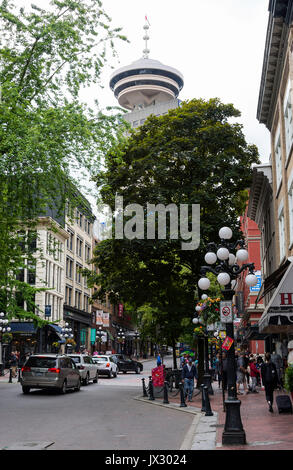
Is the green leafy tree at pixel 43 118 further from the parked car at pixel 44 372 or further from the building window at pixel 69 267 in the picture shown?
the building window at pixel 69 267

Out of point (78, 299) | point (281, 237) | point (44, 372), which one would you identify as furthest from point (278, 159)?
point (78, 299)

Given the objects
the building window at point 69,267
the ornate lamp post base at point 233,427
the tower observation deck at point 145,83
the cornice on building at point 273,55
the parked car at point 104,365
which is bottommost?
the parked car at point 104,365

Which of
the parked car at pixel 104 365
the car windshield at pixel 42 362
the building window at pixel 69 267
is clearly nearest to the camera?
the car windshield at pixel 42 362

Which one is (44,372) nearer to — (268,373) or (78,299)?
(268,373)

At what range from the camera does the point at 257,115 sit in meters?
27.9

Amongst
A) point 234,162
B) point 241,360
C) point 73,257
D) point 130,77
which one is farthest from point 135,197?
point 130,77

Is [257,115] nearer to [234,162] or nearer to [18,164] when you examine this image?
[234,162]

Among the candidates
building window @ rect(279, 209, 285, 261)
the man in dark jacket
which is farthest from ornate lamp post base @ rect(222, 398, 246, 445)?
building window @ rect(279, 209, 285, 261)

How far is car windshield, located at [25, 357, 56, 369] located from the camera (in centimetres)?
2355

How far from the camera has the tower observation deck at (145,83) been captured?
165 m

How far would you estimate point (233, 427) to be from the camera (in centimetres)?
1105

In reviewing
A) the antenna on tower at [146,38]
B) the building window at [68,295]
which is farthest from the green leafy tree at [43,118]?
the antenna on tower at [146,38]

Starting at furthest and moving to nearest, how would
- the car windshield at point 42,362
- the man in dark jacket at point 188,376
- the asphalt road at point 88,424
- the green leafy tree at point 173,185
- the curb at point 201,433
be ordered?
the green leafy tree at point 173,185, the car windshield at point 42,362, the man in dark jacket at point 188,376, the asphalt road at point 88,424, the curb at point 201,433

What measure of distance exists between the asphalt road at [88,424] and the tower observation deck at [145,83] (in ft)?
499
